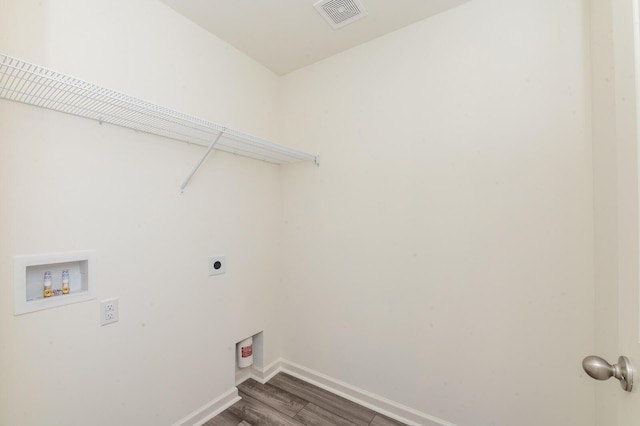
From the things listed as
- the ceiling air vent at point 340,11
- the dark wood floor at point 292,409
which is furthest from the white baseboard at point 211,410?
the ceiling air vent at point 340,11

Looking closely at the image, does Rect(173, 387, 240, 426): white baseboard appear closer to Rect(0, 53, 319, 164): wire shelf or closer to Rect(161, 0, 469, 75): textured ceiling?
Rect(0, 53, 319, 164): wire shelf

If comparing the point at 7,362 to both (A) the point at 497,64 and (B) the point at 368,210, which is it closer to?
(B) the point at 368,210

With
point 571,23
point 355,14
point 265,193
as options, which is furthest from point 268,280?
point 571,23

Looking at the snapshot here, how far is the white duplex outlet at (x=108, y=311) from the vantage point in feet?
4.54

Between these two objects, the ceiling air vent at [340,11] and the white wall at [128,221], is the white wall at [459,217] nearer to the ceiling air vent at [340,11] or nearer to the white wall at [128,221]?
the ceiling air vent at [340,11]

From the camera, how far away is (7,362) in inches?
43.6

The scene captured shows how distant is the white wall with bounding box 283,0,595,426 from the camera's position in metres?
1.38

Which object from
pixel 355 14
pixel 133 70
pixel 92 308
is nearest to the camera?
pixel 92 308

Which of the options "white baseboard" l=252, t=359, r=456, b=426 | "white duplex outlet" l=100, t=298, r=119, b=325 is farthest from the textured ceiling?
"white baseboard" l=252, t=359, r=456, b=426

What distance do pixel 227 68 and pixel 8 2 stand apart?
1.13 metres

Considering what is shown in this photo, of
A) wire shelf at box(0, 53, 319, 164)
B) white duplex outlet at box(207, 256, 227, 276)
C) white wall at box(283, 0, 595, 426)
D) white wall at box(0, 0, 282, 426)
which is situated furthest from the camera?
white duplex outlet at box(207, 256, 227, 276)

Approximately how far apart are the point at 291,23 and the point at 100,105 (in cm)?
131

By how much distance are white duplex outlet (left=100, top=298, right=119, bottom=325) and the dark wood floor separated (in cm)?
101

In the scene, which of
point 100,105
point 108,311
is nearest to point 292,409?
point 108,311
